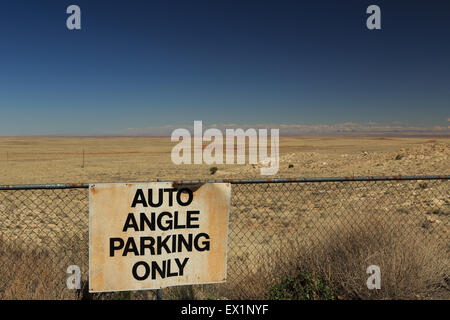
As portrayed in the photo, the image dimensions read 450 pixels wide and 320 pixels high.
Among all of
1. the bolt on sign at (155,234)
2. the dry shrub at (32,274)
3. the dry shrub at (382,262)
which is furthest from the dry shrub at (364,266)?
the dry shrub at (32,274)

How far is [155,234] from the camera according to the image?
11.2 ft

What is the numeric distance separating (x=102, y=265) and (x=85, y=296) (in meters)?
0.72

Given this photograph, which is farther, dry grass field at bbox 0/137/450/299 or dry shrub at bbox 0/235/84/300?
dry grass field at bbox 0/137/450/299

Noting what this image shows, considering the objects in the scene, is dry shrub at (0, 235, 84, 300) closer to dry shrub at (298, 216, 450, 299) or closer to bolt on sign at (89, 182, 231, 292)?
bolt on sign at (89, 182, 231, 292)

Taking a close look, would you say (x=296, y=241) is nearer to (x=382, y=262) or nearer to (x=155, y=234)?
(x=382, y=262)

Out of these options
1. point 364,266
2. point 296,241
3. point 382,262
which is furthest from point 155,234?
point 382,262

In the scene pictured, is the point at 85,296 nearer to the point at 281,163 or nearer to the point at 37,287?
the point at 37,287

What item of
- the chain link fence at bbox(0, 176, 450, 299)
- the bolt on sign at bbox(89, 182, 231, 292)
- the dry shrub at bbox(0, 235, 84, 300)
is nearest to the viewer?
the bolt on sign at bbox(89, 182, 231, 292)

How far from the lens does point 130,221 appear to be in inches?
132

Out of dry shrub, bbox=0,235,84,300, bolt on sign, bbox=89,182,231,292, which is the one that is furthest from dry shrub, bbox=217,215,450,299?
dry shrub, bbox=0,235,84,300

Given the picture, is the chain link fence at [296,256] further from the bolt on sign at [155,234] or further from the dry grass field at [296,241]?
the bolt on sign at [155,234]

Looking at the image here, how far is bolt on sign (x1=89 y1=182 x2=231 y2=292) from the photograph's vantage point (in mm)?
3322

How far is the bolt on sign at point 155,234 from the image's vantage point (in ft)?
10.9

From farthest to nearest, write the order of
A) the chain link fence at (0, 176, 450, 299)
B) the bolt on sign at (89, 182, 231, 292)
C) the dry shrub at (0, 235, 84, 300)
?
the chain link fence at (0, 176, 450, 299)
the dry shrub at (0, 235, 84, 300)
the bolt on sign at (89, 182, 231, 292)
